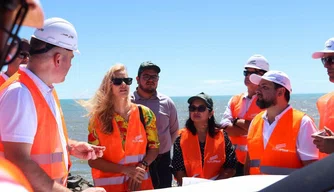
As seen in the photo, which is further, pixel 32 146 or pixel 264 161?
pixel 264 161

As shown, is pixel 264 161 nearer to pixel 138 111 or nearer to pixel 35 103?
pixel 138 111

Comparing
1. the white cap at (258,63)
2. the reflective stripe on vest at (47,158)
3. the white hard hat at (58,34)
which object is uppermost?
the white hard hat at (58,34)

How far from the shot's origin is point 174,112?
6031 mm

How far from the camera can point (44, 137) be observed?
2.63 m

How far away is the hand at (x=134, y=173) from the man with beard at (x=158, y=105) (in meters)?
1.54

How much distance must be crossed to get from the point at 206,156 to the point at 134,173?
106cm

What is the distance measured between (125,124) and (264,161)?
1558 millimetres

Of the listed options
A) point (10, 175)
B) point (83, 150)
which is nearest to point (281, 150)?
point (83, 150)

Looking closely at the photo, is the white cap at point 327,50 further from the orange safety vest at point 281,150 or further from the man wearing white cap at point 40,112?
the man wearing white cap at point 40,112

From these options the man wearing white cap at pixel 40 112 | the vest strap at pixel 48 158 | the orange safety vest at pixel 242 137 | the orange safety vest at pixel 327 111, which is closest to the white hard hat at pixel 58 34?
the man wearing white cap at pixel 40 112

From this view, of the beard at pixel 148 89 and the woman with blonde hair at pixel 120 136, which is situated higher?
the beard at pixel 148 89

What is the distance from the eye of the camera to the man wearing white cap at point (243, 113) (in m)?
5.72

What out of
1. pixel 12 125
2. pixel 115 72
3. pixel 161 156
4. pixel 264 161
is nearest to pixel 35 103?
pixel 12 125

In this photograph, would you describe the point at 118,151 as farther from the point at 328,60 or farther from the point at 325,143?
the point at 328,60
